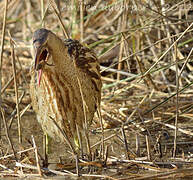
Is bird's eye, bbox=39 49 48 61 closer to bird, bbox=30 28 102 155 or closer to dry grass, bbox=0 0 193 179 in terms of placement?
bird, bbox=30 28 102 155

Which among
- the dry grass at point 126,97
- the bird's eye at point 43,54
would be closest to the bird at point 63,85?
the bird's eye at point 43,54

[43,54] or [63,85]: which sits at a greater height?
[43,54]

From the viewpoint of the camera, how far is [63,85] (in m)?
2.86

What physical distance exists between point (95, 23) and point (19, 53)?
2.83 feet

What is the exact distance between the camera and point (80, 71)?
3064 mm

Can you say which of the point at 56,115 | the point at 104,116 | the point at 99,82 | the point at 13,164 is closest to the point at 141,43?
the point at 104,116

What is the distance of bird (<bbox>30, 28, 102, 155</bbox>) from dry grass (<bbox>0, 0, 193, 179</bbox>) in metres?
0.15

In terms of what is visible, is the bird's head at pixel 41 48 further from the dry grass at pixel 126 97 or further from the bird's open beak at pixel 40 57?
the dry grass at pixel 126 97

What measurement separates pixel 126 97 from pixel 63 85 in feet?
4.12

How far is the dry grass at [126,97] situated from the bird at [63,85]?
15cm

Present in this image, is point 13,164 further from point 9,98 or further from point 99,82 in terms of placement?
point 9,98

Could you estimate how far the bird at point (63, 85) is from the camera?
261 cm

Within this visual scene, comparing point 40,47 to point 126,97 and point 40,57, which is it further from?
point 126,97

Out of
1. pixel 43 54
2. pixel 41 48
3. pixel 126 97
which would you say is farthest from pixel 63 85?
pixel 126 97
